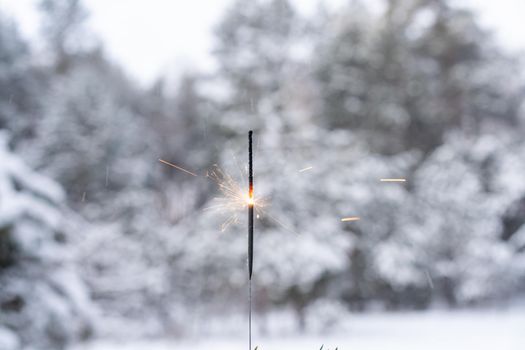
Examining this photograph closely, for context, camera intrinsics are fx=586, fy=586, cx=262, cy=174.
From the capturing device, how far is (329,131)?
19.0m

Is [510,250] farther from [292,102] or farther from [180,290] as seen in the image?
[180,290]

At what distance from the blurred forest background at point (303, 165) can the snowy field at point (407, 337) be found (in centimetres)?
77

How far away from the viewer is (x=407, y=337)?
14.5 metres

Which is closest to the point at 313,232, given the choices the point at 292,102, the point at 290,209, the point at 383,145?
the point at 290,209

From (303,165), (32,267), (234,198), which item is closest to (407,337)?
(303,165)

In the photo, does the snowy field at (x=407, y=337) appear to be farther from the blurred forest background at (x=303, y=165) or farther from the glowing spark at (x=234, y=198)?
the glowing spark at (x=234, y=198)

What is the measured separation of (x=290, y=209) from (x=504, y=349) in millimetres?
5799

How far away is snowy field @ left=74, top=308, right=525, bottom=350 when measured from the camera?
13.1m

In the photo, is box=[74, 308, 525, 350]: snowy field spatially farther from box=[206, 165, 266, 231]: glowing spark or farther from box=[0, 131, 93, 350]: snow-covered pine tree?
box=[0, 131, 93, 350]: snow-covered pine tree

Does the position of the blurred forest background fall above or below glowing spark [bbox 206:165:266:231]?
above

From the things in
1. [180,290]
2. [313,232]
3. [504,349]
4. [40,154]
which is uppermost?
[40,154]

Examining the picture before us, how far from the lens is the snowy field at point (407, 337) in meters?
13.1

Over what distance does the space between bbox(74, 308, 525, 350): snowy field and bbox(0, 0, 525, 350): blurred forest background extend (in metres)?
0.77

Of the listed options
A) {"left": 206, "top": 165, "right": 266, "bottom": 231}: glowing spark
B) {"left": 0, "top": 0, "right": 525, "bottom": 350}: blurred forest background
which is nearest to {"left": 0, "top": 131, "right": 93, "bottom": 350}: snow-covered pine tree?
{"left": 206, "top": 165, "right": 266, "bottom": 231}: glowing spark
